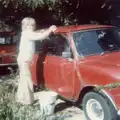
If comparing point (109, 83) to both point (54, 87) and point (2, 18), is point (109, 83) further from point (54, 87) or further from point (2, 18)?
point (2, 18)

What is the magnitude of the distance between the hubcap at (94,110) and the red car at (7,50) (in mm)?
5490

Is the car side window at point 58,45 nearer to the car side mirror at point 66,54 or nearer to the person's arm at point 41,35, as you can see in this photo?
the car side mirror at point 66,54

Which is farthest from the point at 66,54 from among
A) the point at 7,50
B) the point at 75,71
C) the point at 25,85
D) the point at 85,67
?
the point at 7,50

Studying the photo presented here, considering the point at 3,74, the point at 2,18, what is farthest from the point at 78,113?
the point at 2,18

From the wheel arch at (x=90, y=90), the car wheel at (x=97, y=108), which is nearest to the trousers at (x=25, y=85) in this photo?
the wheel arch at (x=90, y=90)

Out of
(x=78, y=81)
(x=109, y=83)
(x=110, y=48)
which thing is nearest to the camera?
(x=109, y=83)

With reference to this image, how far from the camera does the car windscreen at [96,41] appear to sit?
7074mm

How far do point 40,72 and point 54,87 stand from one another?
0.66 metres

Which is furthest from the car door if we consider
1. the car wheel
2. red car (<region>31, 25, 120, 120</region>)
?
the car wheel

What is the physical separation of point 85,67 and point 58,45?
1172mm

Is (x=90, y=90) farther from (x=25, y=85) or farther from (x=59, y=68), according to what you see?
(x=25, y=85)

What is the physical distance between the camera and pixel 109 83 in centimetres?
602

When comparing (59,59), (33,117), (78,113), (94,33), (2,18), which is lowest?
(78,113)

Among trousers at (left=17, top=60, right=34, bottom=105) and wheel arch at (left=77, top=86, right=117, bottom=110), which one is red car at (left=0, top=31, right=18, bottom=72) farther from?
wheel arch at (left=77, top=86, right=117, bottom=110)
